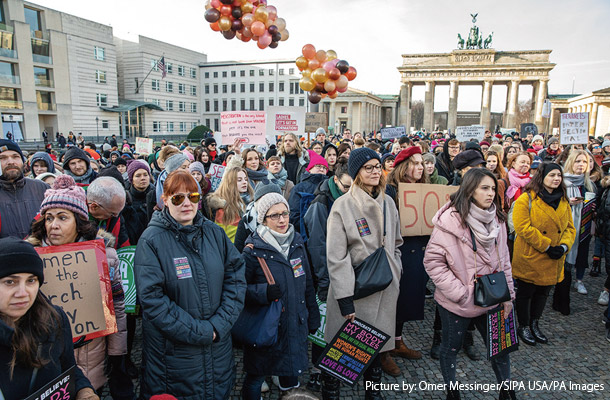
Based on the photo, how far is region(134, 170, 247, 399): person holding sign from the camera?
2.39 metres

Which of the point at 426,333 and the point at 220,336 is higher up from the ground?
the point at 220,336

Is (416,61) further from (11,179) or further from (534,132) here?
(11,179)

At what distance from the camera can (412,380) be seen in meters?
3.72

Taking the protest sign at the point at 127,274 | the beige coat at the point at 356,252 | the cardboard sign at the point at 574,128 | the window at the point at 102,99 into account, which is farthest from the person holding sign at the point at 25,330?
the window at the point at 102,99

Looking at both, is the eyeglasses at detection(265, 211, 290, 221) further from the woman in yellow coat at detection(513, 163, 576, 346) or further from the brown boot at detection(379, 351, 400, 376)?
the woman in yellow coat at detection(513, 163, 576, 346)

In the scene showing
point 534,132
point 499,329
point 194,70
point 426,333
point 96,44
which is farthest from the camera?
point 194,70

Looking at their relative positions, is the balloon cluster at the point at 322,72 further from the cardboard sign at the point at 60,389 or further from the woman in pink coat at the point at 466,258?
the cardboard sign at the point at 60,389

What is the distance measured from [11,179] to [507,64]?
227 feet

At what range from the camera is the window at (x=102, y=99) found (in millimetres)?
45944

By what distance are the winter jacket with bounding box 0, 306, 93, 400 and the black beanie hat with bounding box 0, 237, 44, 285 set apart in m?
0.24

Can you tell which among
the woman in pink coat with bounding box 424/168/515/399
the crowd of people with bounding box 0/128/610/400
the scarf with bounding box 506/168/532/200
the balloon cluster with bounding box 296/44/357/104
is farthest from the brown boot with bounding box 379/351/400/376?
the balloon cluster with bounding box 296/44/357/104

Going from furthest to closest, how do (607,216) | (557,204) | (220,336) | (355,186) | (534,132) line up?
(534,132)
(607,216)
(557,204)
(355,186)
(220,336)

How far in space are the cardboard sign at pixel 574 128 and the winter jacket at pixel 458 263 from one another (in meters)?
5.88

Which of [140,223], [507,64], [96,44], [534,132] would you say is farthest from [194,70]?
[140,223]
